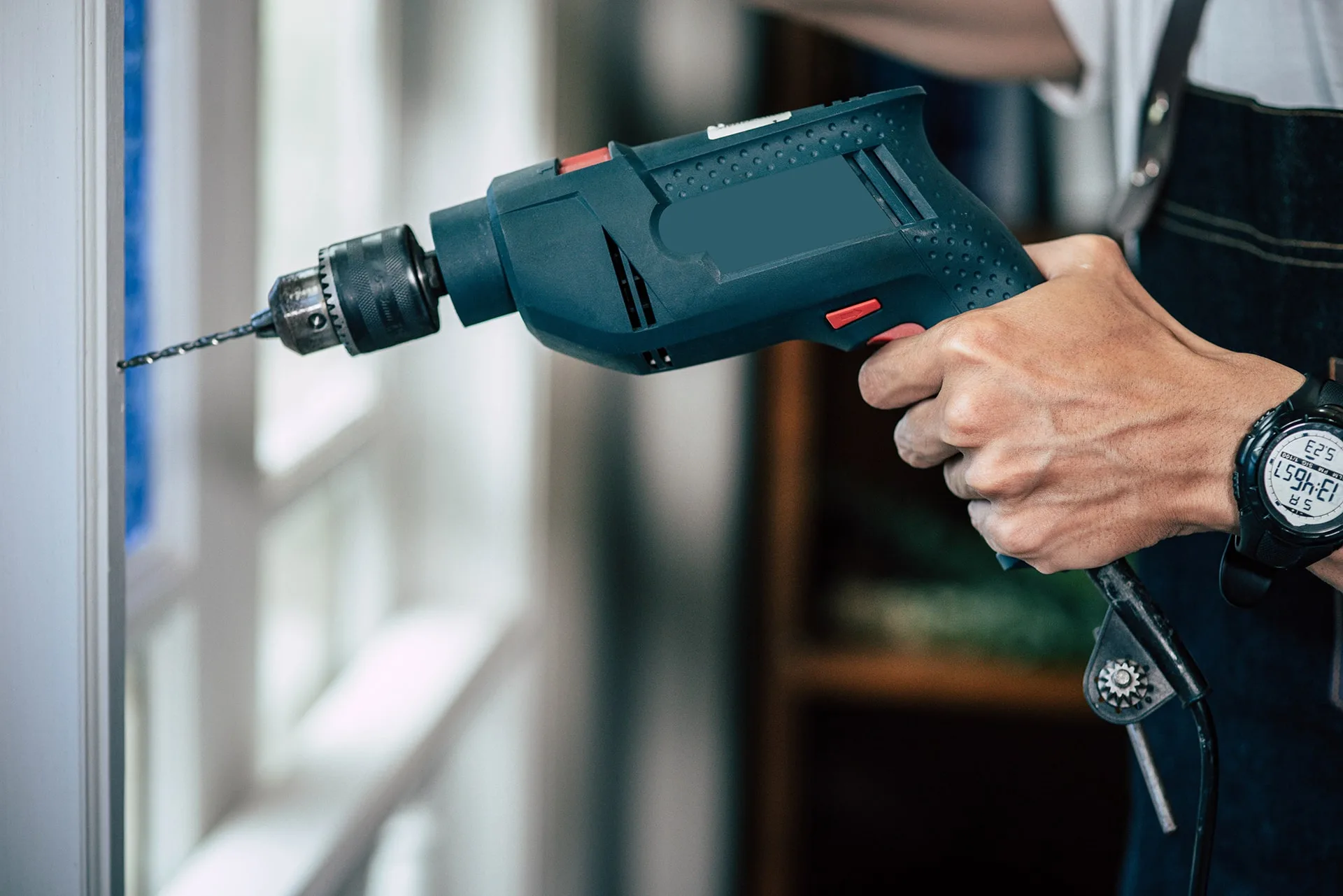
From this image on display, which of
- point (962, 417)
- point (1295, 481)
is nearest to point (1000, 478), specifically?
point (962, 417)

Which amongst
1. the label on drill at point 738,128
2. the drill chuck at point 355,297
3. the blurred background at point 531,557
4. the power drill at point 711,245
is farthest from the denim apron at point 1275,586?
the blurred background at point 531,557

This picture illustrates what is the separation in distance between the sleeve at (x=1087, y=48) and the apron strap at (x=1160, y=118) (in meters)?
0.07

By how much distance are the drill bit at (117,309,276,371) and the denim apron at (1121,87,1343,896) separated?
619 mm

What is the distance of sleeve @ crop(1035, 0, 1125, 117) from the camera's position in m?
0.89

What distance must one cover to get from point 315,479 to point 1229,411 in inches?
31.9

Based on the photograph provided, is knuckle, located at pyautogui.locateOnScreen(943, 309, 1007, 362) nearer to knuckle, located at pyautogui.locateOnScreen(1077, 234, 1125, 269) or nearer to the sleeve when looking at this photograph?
knuckle, located at pyautogui.locateOnScreen(1077, 234, 1125, 269)

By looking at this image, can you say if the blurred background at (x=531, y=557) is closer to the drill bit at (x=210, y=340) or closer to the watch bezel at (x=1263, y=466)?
the drill bit at (x=210, y=340)

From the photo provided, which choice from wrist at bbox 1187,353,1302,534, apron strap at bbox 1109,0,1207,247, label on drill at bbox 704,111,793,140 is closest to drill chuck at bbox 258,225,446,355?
label on drill at bbox 704,111,793,140

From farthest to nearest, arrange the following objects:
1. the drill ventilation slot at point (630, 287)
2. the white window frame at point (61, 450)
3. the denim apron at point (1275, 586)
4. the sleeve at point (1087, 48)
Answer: the sleeve at point (1087, 48)
the denim apron at point (1275, 586)
the drill ventilation slot at point (630, 287)
the white window frame at point (61, 450)

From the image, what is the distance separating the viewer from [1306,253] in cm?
77

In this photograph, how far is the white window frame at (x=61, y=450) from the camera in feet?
1.70

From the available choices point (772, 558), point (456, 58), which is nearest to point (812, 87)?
point (456, 58)

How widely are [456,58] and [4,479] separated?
908 millimetres

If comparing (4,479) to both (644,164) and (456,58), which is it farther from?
(456,58)
